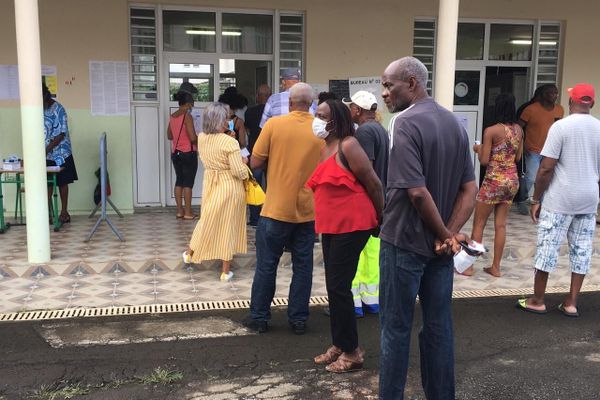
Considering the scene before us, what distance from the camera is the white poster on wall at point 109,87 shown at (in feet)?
26.4

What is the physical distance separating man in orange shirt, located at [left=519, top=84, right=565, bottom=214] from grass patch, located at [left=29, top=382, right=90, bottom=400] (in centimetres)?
722

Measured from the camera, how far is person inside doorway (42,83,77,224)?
24.1 ft

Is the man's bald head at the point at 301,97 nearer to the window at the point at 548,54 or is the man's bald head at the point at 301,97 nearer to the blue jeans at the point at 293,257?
the blue jeans at the point at 293,257

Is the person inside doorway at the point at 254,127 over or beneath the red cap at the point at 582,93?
beneath

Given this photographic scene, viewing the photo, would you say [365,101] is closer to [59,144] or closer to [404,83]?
[404,83]

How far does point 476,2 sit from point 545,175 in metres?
5.26

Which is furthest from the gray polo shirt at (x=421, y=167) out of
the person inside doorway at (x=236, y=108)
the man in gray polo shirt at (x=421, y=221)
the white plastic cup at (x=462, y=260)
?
the person inside doorway at (x=236, y=108)

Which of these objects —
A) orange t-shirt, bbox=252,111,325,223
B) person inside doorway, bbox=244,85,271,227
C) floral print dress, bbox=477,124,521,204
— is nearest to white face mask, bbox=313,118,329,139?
orange t-shirt, bbox=252,111,325,223

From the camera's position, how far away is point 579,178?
467cm

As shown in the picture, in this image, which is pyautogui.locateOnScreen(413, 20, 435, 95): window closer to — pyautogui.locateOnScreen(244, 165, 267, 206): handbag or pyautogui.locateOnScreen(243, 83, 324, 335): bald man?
pyautogui.locateOnScreen(244, 165, 267, 206): handbag

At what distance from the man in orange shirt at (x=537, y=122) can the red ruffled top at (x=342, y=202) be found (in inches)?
230

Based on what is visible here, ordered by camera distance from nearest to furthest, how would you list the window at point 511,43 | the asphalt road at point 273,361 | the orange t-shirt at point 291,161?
the asphalt road at point 273,361 < the orange t-shirt at point 291,161 < the window at point 511,43

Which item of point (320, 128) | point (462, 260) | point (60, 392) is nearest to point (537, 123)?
point (320, 128)

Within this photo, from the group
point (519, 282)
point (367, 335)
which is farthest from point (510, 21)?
point (367, 335)
